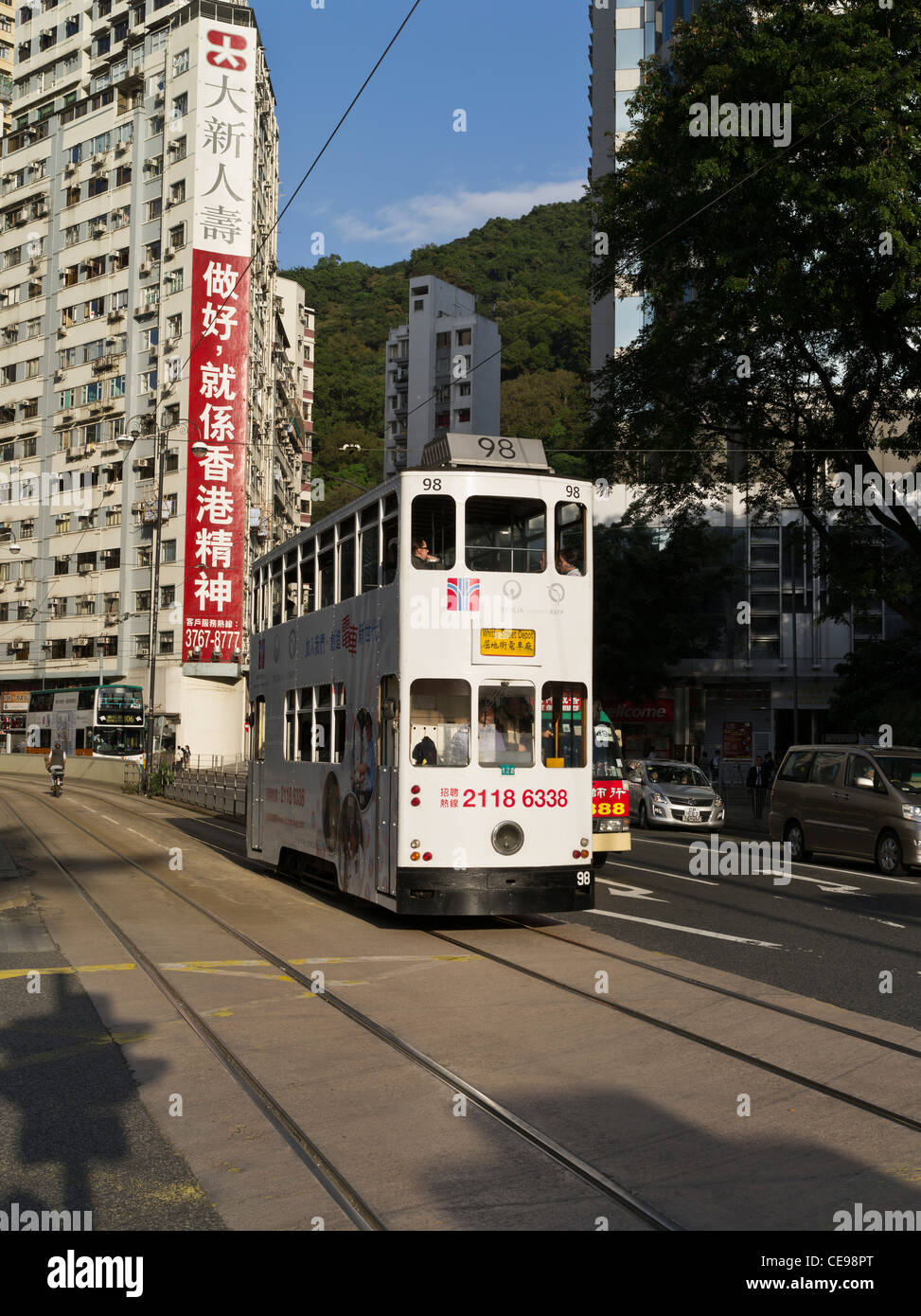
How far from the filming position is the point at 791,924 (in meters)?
14.1

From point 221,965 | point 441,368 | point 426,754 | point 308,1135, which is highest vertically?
point 441,368

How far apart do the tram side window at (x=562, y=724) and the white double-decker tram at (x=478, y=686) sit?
0.04ft

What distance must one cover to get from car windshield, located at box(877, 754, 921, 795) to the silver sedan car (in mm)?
9877

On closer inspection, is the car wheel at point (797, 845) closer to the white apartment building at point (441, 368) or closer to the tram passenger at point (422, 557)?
the tram passenger at point (422, 557)

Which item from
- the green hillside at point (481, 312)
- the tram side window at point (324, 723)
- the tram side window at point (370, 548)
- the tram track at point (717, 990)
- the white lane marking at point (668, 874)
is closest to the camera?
the tram track at point (717, 990)

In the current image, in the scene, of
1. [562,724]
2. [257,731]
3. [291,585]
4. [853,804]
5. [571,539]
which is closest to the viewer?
[562,724]

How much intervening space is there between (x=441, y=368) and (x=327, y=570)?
91.7 meters

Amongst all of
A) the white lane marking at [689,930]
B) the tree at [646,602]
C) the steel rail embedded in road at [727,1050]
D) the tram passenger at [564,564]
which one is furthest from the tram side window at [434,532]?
the tree at [646,602]

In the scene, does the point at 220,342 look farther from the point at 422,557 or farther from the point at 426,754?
the point at 426,754

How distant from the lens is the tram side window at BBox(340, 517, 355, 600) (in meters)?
14.9

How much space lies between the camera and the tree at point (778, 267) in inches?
937

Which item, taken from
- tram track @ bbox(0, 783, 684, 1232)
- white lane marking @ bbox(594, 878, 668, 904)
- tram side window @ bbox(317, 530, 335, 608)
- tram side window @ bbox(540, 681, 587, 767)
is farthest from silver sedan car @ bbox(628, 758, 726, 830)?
tram track @ bbox(0, 783, 684, 1232)

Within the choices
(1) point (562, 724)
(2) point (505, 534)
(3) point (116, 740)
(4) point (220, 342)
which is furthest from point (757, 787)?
(4) point (220, 342)
